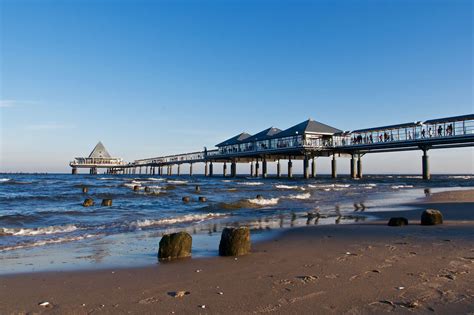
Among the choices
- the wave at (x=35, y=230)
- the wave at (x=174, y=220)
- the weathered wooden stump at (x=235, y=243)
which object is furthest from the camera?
the wave at (x=174, y=220)

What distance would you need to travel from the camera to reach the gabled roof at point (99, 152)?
397 ft

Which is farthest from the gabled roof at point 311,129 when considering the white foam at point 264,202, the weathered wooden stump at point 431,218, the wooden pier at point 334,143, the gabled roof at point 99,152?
the gabled roof at point 99,152

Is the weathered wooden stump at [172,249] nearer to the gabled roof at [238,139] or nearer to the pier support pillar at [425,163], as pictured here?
the pier support pillar at [425,163]

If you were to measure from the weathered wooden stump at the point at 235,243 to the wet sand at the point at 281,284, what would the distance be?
0.69 feet

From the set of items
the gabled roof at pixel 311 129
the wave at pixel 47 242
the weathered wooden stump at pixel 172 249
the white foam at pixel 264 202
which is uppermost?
the gabled roof at pixel 311 129

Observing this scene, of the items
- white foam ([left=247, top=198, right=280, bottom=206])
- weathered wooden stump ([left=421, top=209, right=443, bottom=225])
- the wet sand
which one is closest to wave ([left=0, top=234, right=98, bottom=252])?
the wet sand

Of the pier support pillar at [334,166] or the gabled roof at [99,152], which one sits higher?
the gabled roof at [99,152]

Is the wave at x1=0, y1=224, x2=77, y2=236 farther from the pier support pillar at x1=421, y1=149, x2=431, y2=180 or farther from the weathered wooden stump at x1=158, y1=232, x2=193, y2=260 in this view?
the pier support pillar at x1=421, y1=149, x2=431, y2=180

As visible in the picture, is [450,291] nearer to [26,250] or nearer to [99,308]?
[99,308]

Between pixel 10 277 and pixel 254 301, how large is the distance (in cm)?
354

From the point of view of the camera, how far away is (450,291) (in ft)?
14.0

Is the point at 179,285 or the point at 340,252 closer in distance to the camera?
A: the point at 179,285

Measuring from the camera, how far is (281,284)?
4.81 m

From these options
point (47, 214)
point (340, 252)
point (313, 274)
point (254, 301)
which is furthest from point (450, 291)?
point (47, 214)
